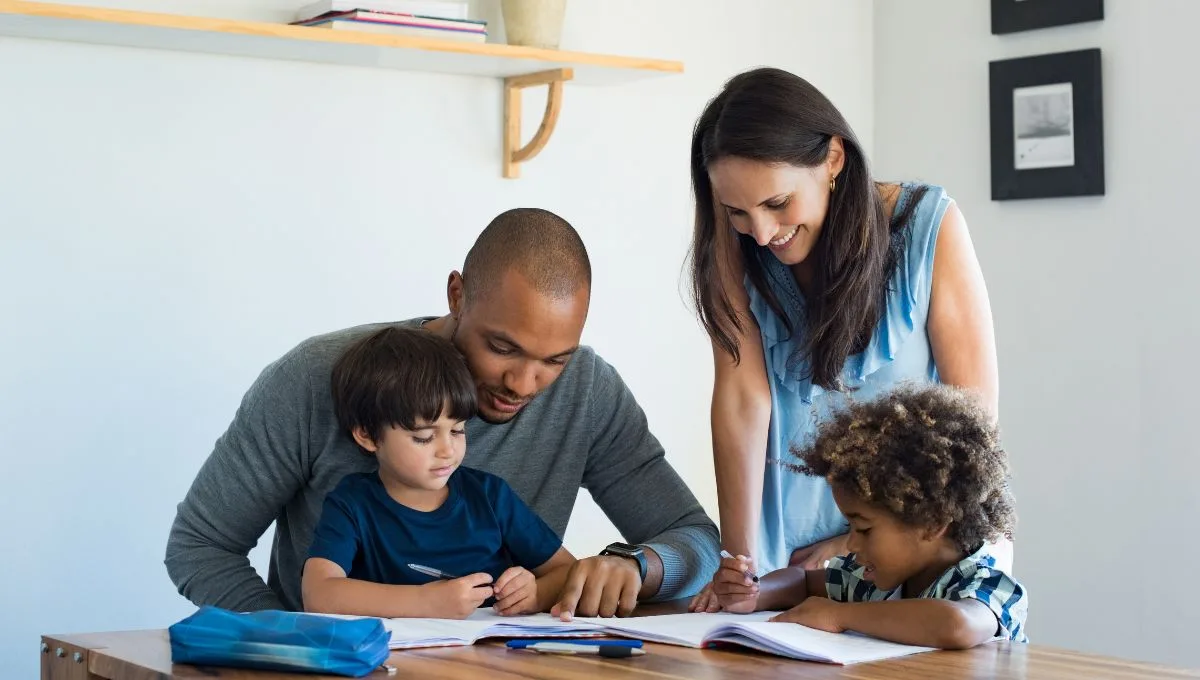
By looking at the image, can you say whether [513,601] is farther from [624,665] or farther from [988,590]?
[988,590]

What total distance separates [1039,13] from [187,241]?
1.95 metres

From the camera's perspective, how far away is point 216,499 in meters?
A: 1.74

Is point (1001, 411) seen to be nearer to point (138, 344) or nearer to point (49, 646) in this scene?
point (138, 344)

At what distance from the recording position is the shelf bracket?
3031 millimetres

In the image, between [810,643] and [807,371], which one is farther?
[807,371]

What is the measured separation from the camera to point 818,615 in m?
1.46

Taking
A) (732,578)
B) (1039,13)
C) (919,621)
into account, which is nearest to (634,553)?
(732,578)

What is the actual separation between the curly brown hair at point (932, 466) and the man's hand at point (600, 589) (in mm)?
290

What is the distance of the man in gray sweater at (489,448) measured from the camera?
5.65 feet

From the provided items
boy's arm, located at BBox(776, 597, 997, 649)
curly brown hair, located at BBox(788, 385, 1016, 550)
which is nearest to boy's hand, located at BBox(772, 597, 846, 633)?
boy's arm, located at BBox(776, 597, 997, 649)

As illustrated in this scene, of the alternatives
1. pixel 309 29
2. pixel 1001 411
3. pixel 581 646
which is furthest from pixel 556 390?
pixel 1001 411

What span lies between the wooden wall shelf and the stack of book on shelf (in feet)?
0.08

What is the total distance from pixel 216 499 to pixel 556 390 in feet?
1.55

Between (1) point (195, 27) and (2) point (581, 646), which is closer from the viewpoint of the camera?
(2) point (581, 646)
